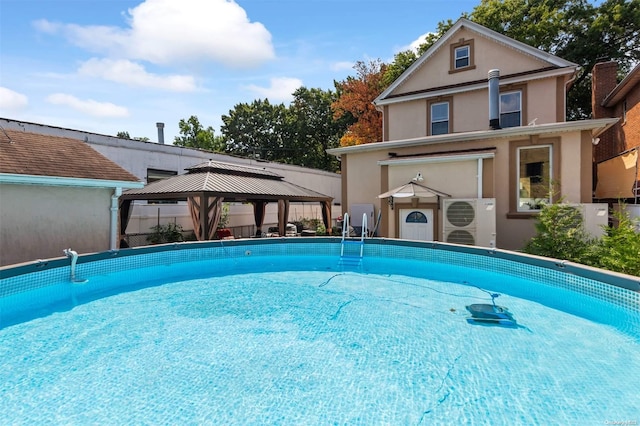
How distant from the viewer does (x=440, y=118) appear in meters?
14.6

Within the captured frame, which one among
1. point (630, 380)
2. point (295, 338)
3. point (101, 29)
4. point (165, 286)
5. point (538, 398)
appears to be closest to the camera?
point (538, 398)

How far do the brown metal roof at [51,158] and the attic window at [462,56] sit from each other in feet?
44.5

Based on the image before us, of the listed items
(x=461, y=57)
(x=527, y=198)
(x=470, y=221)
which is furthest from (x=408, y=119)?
(x=470, y=221)

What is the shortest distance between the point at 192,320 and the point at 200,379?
2048 mm

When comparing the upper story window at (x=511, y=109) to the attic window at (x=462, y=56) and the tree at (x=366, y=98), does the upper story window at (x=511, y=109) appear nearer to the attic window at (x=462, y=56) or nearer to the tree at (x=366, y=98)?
the attic window at (x=462, y=56)

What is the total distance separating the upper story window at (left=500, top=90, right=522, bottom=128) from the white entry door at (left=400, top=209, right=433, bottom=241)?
5.28 metres

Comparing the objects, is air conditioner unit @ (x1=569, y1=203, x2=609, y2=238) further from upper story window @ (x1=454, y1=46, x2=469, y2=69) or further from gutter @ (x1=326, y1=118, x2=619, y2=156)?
upper story window @ (x1=454, y1=46, x2=469, y2=69)

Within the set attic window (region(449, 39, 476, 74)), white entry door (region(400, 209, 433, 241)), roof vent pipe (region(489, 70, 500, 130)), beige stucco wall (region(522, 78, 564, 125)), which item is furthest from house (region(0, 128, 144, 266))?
beige stucco wall (region(522, 78, 564, 125))

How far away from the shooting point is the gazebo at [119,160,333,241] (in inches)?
442

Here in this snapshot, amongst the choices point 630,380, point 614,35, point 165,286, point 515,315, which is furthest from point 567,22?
point 165,286

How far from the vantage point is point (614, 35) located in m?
22.0

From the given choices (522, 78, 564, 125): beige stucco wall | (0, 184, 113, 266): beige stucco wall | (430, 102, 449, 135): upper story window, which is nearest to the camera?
(0, 184, 113, 266): beige stucco wall

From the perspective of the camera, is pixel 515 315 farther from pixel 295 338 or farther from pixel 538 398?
pixel 295 338

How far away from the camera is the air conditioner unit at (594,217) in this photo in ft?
28.6
